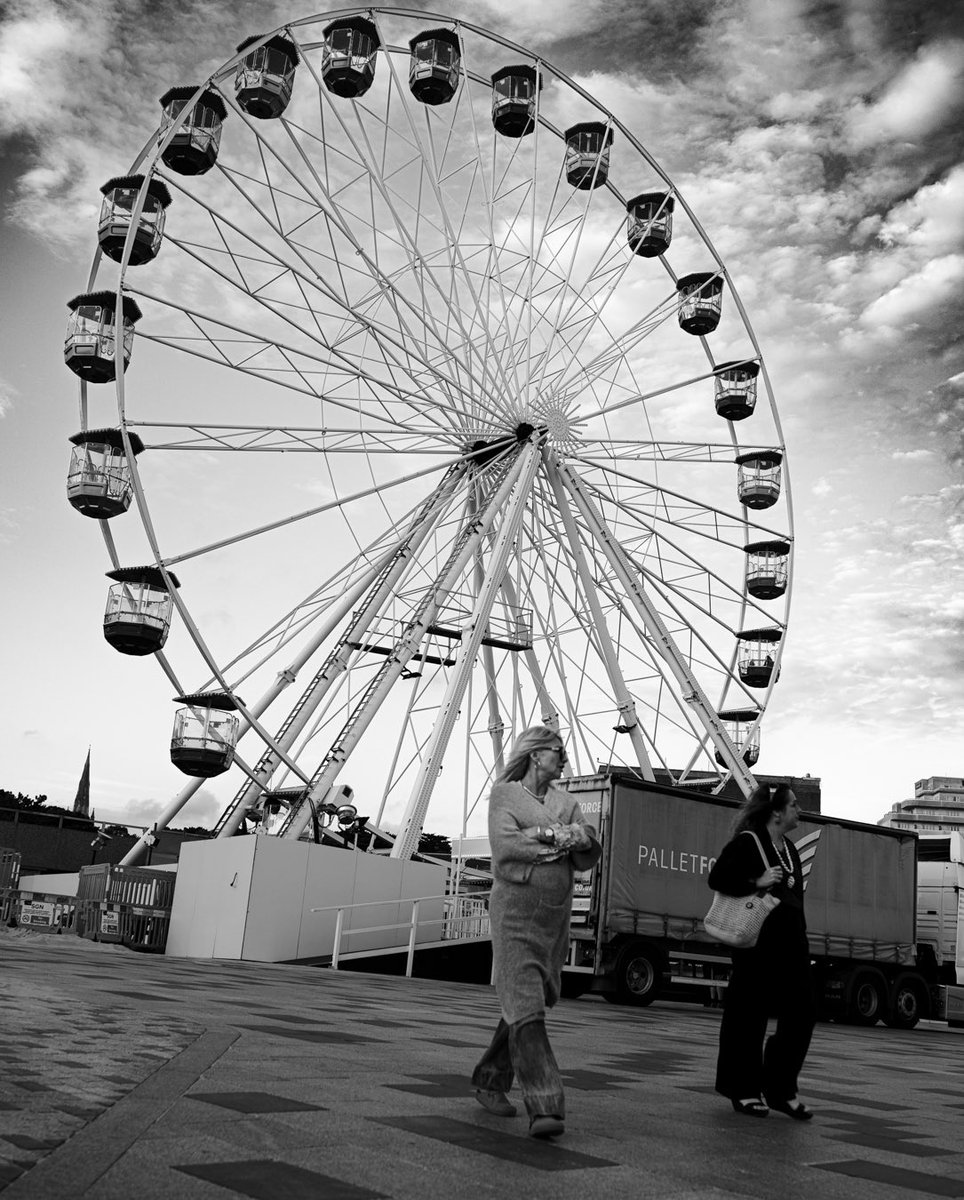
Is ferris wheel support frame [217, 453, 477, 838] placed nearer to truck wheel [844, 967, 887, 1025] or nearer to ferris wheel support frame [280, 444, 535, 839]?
ferris wheel support frame [280, 444, 535, 839]

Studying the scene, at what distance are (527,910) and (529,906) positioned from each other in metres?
0.02

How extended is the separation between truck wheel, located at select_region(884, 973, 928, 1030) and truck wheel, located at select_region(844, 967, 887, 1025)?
19 centimetres

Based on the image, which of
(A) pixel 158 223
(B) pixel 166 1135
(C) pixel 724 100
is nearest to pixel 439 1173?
(B) pixel 166 1135

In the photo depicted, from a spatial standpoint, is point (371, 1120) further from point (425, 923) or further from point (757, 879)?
point (425, 923)

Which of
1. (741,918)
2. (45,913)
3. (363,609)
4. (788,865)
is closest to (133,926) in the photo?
(45,913)

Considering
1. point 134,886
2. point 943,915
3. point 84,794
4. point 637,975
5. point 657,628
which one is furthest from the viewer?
point 84,794

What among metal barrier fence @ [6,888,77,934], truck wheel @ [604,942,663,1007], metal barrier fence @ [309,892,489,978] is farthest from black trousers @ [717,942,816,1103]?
metal barrier fence @ [6,888,77,934]

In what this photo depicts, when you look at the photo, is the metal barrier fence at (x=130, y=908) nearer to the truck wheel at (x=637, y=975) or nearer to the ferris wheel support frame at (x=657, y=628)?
the truck wheel at (x=637, y=975)

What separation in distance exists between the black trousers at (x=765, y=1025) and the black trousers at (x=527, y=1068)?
1.39m

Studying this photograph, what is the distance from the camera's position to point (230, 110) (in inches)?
1010

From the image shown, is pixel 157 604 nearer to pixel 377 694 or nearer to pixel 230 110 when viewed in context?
pixel 377 694

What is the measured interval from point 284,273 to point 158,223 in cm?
258

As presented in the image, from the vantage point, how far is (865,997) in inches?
856

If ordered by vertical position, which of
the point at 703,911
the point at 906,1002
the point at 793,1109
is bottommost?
the point at 906,1002
